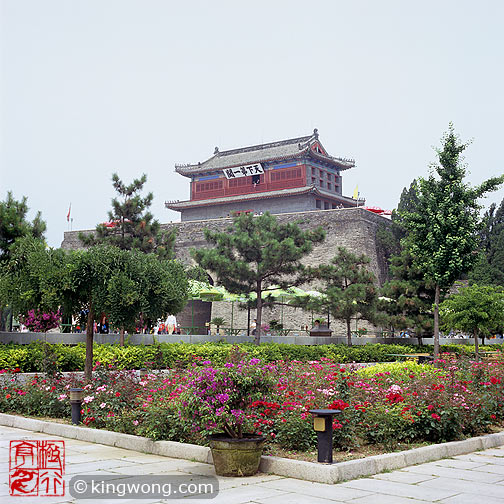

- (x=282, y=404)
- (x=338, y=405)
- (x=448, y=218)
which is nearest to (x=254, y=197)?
(x=448, y=218)

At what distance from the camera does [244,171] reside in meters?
53.4

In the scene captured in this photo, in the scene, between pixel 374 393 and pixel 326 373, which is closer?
pixel 374 393

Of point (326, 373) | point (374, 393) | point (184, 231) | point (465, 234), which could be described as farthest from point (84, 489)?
point (184, 231)

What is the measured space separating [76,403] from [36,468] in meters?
2.69

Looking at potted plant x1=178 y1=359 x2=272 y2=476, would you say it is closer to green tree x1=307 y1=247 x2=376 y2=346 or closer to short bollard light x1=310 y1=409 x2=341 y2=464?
short bollard light x1=310 y1=409 x2=341 y2=464

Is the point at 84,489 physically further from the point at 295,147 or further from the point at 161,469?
the point at 295,147

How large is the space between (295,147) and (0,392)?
43355 mm

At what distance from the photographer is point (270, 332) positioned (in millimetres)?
32719

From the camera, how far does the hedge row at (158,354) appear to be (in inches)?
535

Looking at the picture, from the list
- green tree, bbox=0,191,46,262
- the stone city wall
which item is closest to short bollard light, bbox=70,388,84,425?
green tree, bbox=0,191,46,262

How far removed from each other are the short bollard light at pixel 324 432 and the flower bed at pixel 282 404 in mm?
747

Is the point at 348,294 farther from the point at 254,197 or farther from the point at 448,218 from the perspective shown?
the point at 254,197

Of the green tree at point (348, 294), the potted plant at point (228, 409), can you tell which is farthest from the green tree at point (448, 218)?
the potted plant at point (228, 409)

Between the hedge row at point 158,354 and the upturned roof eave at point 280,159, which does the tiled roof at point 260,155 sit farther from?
the hedge row at point 158,354
